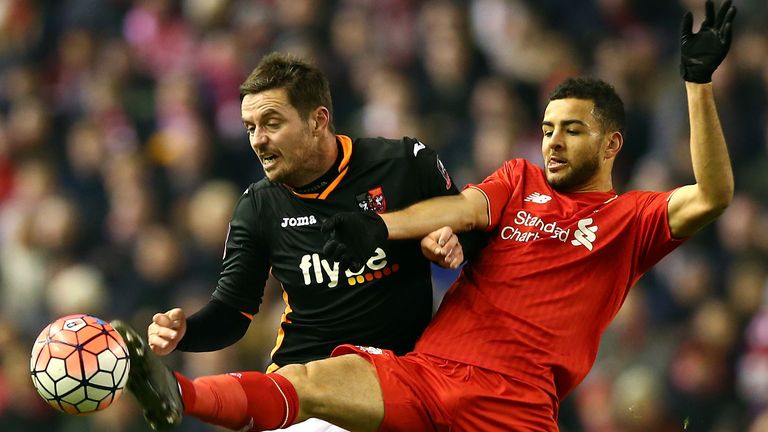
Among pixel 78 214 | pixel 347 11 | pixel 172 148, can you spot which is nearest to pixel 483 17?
pixel 347 11

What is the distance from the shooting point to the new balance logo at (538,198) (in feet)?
14.4

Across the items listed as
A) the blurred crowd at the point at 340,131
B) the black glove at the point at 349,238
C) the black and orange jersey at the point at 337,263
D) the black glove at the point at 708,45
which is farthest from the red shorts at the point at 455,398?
the blurred crowd at the point at 340,131

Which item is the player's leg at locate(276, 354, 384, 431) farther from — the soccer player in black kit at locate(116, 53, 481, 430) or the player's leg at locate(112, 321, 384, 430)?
the soccer player in black kit at locate(116, 53, 481, 430)

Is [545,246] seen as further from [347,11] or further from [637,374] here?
[347,11]

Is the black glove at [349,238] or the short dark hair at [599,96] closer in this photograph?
the black glove at [349,238]

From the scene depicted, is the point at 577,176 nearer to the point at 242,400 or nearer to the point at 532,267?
the point at 532,267

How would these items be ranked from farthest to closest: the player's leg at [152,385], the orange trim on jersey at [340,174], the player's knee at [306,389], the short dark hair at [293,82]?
the orange trim on jersey at [340,174], the short dark hair at [293,82], the player's knee at [306,389], the player's leg at [152,385]

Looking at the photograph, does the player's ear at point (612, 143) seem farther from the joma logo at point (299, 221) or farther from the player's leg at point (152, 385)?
the player's leg at point (152, 385)

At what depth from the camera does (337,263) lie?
4.36 meters

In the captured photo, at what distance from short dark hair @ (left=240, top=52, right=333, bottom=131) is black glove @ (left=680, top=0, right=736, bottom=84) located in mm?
1365

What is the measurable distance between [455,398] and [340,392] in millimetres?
429

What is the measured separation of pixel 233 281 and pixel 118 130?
4677 millimetres

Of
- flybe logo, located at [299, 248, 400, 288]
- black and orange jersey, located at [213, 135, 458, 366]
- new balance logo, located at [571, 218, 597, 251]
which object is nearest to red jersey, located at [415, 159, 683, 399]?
new balance logo, located at [571, 218, 597, 251]

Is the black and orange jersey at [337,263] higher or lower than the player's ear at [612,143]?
lower
